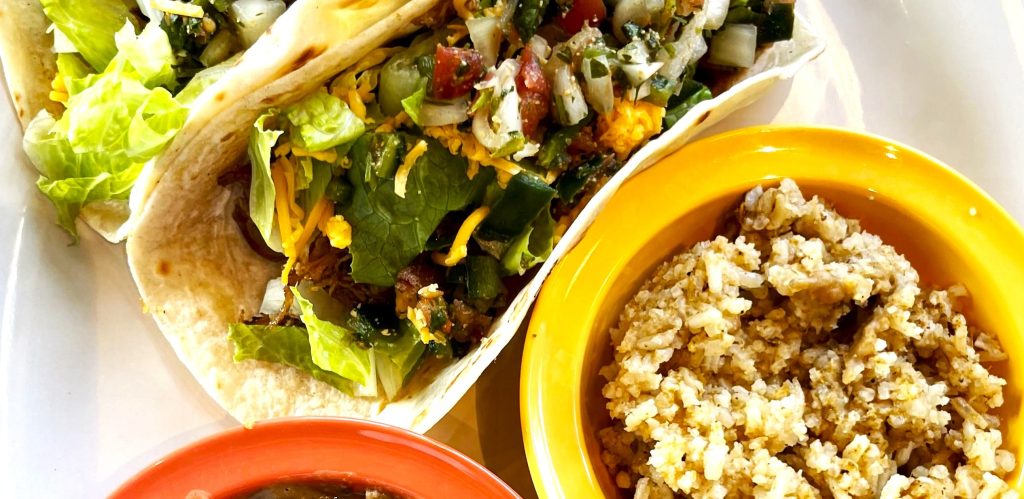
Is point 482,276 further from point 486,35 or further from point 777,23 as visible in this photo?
point 777,23

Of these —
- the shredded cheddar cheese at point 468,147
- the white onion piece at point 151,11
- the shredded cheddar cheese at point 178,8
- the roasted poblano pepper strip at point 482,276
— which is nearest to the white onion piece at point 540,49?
the shredded cheddar cheese at point 468,147

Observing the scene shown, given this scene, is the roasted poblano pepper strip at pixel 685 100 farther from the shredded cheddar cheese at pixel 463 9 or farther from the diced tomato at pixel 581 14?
the shredded cheddar cheese at pixel 463 9

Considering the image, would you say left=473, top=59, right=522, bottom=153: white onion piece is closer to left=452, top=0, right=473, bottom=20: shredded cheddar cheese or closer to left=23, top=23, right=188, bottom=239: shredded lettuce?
left=452, top=0, right=473, bottom=20: shredded cheddar cheese

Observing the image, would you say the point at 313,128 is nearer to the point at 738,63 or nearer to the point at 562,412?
the point at 562,412

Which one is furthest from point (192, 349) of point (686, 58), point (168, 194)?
point (686, 58)

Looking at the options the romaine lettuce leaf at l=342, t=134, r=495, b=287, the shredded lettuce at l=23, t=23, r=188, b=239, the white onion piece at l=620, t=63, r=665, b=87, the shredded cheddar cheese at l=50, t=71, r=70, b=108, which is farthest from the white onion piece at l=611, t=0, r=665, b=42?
the shredded cheddar cheese at l=50, t=71, r=70, b=108

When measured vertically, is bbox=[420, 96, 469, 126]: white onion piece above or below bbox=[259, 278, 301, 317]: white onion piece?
above
